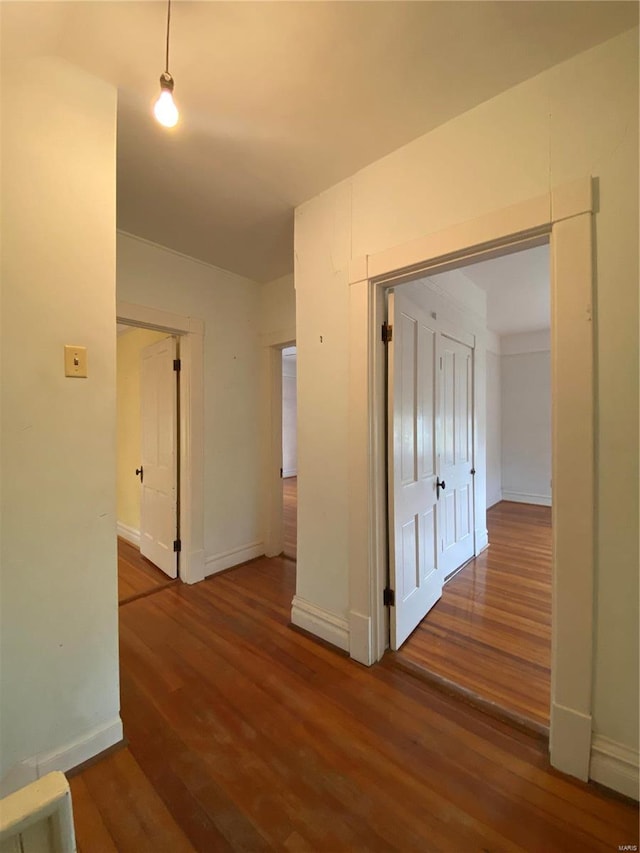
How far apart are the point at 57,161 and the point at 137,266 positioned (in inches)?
50.7

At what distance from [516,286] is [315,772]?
3907mm

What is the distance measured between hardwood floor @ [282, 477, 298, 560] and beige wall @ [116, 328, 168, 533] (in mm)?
1566

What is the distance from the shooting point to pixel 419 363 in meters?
2.28

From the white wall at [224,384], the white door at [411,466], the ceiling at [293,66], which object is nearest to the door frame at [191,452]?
the white wall at [224,384]

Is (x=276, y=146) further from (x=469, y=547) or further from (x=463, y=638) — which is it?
(x=469, y=547)

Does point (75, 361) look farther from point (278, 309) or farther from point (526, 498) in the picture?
point (526, 498)

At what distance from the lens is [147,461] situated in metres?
3.34

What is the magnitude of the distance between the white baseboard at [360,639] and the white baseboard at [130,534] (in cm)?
264

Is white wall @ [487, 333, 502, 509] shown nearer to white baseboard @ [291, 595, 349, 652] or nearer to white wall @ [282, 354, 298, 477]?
white baseboard @ [291, 595, 349, 652]

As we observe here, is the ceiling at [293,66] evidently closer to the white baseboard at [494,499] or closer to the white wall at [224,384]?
the white wall at [224,384]

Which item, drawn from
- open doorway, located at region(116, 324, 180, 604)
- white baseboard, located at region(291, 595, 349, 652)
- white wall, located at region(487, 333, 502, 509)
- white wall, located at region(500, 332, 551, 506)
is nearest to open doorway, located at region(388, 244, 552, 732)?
white baseboard, located at region(291, 595, 349, 652)

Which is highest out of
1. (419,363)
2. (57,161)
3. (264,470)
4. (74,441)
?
(57,161)

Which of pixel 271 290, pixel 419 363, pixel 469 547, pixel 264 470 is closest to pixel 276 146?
pixel 419 363

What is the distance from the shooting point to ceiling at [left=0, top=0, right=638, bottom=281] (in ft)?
3.83
